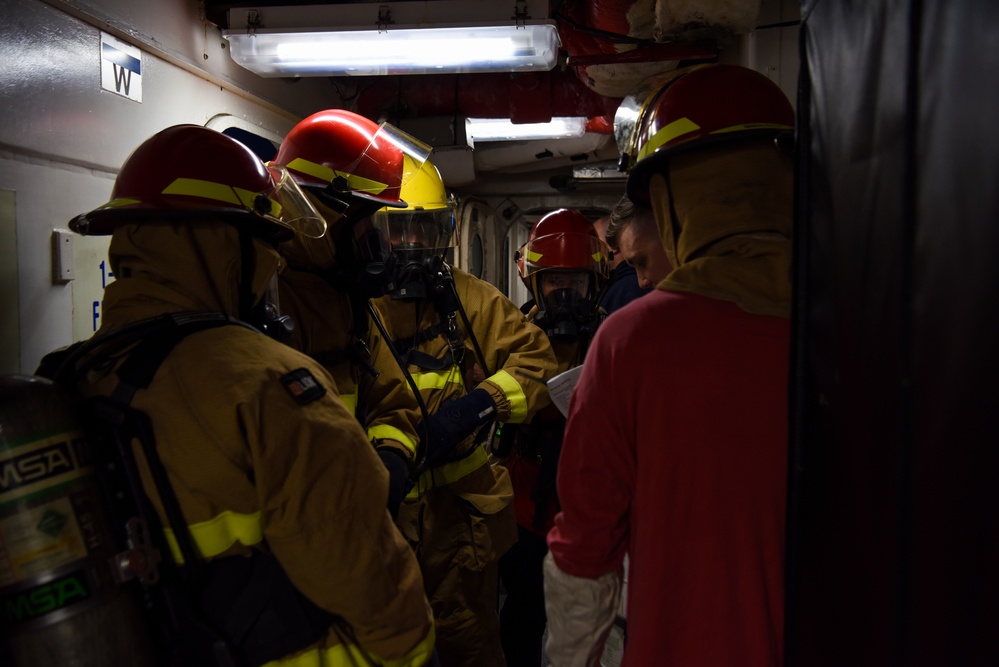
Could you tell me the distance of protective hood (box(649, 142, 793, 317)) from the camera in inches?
48.3

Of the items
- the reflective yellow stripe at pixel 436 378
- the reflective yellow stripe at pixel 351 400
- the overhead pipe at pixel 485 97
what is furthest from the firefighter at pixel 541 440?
the overhead pipe at pixel 485 97

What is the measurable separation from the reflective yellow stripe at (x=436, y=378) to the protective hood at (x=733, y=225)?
1.62m

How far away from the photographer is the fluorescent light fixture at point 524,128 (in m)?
5.14

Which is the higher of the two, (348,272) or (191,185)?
(191,185)

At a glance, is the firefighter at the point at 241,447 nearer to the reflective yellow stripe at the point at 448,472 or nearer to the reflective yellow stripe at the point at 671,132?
the reflective yellow stripe at the point at 671,132

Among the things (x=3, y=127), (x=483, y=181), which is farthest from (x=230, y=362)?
(x=483, y=181)

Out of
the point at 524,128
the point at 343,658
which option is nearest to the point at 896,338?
the point at 343,658

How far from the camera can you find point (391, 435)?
2.32m

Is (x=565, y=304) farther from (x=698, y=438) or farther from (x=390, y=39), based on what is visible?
(x=698, y=438)

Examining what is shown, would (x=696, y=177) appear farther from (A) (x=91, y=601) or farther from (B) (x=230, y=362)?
(A) (x=91, y=601)

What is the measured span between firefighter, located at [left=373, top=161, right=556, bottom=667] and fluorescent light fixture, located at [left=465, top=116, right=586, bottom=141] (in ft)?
7.48

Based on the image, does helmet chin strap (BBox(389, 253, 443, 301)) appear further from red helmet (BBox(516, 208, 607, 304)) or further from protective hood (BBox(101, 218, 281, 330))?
protective hood (BBox(101, 218, 281, 330))

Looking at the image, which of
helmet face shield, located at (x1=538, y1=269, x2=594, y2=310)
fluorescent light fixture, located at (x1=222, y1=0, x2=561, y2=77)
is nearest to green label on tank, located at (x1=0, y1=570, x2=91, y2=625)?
helmet face shield, located at (x1=538, y1=269, x2=594, y2=310)

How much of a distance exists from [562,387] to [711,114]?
1.02 meters
